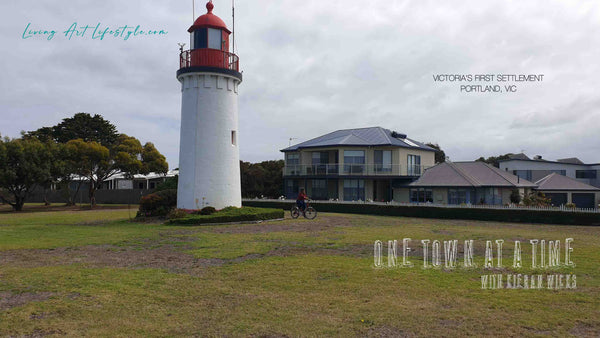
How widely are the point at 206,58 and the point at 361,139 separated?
822 inches

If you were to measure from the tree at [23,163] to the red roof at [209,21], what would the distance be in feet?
70.8

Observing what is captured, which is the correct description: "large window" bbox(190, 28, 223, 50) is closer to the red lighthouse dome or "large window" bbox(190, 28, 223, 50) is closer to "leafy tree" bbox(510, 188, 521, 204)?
the red lighthouse dome

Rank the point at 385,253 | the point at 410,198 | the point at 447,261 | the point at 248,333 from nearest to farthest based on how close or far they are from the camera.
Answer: the point at 248,333
the point at 447,261
the point at 385,253
the point at 410,198

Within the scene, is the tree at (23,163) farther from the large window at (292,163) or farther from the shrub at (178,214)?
the large window at (292,163)

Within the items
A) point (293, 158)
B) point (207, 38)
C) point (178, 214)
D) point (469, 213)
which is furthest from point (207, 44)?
point (293, 158)

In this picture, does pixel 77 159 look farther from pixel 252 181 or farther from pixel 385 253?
pixel 385 253

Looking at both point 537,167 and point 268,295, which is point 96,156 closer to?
point 268,295

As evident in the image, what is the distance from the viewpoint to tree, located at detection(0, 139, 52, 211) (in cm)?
3509

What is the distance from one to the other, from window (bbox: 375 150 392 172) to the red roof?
1976 cm

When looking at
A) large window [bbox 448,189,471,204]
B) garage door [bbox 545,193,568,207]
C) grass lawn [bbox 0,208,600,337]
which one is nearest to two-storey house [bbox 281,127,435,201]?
large window [bbox 448,189,471,204]

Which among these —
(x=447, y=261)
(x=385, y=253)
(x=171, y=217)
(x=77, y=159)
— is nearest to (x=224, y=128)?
(x=171, y=217)

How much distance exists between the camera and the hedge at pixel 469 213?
77.0 feet

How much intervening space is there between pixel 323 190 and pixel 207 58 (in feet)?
66.0

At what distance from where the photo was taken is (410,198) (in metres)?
38.2
